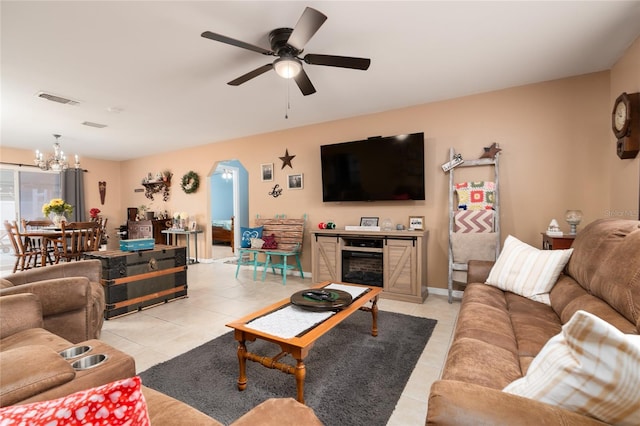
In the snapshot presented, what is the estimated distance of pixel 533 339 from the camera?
59.8 inches

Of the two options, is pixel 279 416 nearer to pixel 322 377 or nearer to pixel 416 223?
pixel 322 377

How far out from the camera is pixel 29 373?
885 millimetres

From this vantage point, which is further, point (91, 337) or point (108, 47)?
point (108, 47)

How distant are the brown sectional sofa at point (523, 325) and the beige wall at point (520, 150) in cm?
121

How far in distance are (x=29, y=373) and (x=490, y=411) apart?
1.29 meters

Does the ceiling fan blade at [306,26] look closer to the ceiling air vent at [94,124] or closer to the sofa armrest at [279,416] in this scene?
the sofa armrest at [279,416]

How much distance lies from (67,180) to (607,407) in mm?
8858

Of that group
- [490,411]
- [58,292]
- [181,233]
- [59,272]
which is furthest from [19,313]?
[181,233]

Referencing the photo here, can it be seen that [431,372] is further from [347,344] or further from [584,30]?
[584,30]

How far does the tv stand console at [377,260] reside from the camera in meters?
3.54

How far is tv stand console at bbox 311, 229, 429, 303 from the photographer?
354 cm

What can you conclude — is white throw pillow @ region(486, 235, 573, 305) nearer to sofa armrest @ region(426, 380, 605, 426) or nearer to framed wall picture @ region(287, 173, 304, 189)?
sofa armrest @ region(426, 380, 605, 426)

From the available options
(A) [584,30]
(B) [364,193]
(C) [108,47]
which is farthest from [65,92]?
(A) [584,30]

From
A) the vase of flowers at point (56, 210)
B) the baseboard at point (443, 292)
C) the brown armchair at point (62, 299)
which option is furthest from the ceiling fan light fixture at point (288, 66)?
the vase of flowers at point (56, 210)
